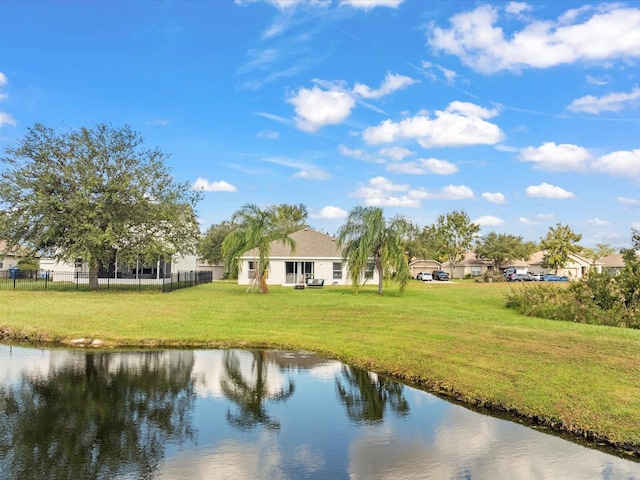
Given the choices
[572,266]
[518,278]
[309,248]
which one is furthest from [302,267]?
[572,266]

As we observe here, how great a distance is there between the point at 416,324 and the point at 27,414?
1255cm

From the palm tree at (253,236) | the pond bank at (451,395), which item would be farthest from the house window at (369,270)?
the pond bank at (451,395)

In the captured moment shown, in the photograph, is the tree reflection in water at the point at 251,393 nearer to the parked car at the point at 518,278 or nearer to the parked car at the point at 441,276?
the parked car at the point at 518,278

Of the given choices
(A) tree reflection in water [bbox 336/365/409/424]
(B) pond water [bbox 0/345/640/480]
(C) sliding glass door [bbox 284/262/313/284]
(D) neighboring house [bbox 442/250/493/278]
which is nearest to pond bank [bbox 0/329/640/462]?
(B) pond water [bbox 0/345/640/480]

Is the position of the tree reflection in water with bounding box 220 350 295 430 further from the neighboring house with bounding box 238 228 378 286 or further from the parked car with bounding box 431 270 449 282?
the parked car with bounding box 431 270 449 282

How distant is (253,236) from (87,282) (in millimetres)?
20362

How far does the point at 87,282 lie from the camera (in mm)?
42594

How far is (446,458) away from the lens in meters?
7.41

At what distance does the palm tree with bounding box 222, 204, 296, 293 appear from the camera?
30.9 metres

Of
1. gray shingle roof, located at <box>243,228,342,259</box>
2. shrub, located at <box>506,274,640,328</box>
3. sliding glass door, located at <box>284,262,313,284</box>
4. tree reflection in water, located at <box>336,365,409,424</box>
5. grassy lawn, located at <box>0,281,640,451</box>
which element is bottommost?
tree reflection in water, located at <box>336,365,409,424</box>

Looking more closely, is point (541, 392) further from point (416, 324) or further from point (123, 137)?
point (123, 137)

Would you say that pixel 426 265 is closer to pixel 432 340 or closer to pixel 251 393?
pixel 432 340

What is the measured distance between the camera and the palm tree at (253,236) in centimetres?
3088

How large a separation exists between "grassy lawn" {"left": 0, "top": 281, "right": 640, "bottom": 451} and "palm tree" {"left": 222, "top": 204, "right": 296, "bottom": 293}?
518cm
